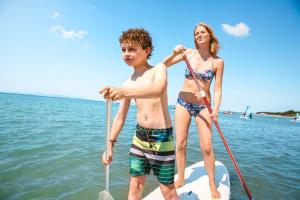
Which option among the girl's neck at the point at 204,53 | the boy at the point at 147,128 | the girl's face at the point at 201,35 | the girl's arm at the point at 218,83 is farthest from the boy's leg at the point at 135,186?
the girl's face at the point at 201,35

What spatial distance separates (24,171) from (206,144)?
3850 mm

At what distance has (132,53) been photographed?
7.93ft

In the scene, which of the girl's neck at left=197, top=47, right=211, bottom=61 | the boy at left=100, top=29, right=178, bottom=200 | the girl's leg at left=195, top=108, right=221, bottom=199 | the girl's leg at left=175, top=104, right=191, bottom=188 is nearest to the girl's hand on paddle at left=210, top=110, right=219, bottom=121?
the girl's leg at left=195, top=108, right=221, bottom=199

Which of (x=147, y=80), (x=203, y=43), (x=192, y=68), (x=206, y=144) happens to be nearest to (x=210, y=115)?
(x=206, y=144)

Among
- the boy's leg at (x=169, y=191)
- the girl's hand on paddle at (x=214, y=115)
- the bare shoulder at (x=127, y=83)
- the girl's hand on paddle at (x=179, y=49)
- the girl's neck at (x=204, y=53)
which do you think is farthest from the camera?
the girl's neck at (x=204, y=53)

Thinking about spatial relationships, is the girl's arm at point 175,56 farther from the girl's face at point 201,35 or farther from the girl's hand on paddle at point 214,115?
the girl's hand on paddle at point 214,115

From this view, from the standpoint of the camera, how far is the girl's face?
361 cm

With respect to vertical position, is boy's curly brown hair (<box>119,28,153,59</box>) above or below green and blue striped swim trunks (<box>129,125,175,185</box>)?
above

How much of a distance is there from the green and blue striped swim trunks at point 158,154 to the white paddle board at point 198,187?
1160 millimetres

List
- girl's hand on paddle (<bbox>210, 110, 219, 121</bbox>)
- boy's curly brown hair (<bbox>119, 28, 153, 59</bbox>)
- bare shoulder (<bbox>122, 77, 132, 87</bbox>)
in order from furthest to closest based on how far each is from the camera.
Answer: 1. girl's hand on paddle (<bbox>210, 110, 219, 121</bbox>)
2. bare shoulder (<bbox>122, 77, 132, 87</bbox>)
3. boy's curly brown hair (<bbox>119, 28, 153, 59</bbox>)

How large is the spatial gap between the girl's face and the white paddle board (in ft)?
7.72

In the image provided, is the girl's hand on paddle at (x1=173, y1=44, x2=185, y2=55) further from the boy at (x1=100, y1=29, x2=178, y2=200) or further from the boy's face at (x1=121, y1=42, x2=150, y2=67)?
the boy's face at (x1=121, y1=42, x2=150, y2=67)

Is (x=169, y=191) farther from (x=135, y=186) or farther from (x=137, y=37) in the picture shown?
(x=137, y=37)

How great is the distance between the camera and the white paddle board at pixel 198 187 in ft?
11.8
